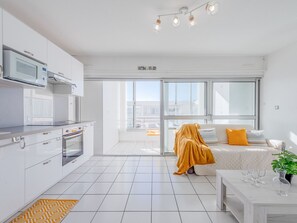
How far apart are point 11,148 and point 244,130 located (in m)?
4.02

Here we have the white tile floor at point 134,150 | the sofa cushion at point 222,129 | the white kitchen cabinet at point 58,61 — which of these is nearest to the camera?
the white kitchen cabinet at point 58,61

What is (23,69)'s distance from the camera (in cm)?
212

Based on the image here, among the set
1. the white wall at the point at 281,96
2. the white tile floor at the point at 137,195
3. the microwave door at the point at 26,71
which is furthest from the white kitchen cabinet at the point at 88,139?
the white wall at the point at 281,96

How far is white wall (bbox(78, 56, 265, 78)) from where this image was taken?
4.23m

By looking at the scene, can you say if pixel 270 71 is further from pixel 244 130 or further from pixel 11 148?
pixel 11 148

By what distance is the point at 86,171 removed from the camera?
3248mm

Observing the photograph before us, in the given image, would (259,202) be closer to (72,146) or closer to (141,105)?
(72,146)

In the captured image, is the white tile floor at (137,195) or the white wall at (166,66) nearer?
the white tile floor at (137,195)

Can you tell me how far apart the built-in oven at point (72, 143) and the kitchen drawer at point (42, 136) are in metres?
0.22

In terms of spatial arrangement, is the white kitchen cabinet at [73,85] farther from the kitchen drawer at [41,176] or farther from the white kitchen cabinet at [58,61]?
the kitchen drawer at [41,176]

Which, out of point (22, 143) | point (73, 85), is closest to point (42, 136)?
point (22, 143)

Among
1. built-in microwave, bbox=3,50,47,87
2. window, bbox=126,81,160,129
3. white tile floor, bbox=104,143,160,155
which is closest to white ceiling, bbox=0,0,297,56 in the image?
built-in microwave, bbox=3,50,47,87

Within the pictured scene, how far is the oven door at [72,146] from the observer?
110 inches

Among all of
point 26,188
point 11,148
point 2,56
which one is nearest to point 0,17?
point 2,56
